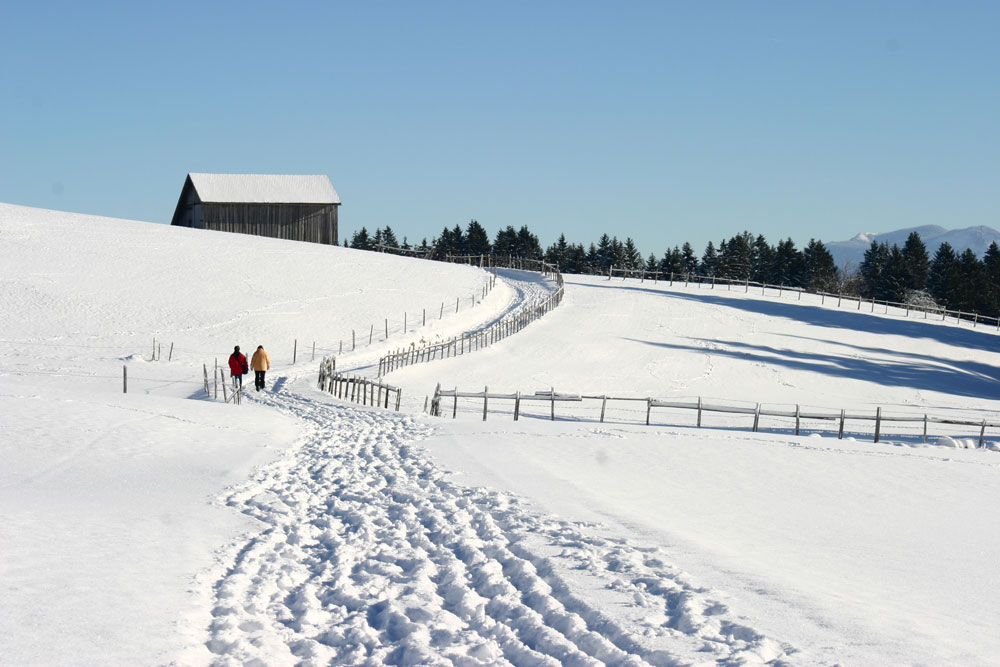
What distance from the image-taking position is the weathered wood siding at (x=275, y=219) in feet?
260

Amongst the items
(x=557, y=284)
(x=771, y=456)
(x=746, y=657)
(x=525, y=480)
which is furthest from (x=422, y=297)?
(x=746, y=657)

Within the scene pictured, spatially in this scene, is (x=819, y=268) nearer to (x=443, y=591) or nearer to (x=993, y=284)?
(x=993, y=284)

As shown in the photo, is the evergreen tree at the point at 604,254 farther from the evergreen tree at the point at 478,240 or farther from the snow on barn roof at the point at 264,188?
the snow on barn roof at the point at 264,188

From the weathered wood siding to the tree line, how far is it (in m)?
9.92

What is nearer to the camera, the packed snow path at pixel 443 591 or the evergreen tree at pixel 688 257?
the packed snow path at pixel 443 591

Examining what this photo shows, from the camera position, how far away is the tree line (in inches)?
4099

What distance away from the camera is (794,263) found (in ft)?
399

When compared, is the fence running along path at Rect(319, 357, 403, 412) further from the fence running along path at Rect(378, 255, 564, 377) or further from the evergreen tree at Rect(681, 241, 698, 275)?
the evergreen tree at Rect(681, 241, 698, 275)

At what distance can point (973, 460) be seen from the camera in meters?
21.2

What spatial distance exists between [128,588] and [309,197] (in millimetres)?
76268

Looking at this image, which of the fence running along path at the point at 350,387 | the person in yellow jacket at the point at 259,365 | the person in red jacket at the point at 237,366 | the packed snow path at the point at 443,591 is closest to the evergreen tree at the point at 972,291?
the fence running along path at the point at 350,387

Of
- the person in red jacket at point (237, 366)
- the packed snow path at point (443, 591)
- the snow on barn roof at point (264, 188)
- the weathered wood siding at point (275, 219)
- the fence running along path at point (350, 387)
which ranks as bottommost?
the fence running along path at point (350, 387)

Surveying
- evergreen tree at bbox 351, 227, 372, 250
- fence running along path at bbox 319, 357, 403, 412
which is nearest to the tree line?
evergreen tree at bbox 351, 227, 372, 250

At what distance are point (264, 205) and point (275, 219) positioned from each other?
159 cm
